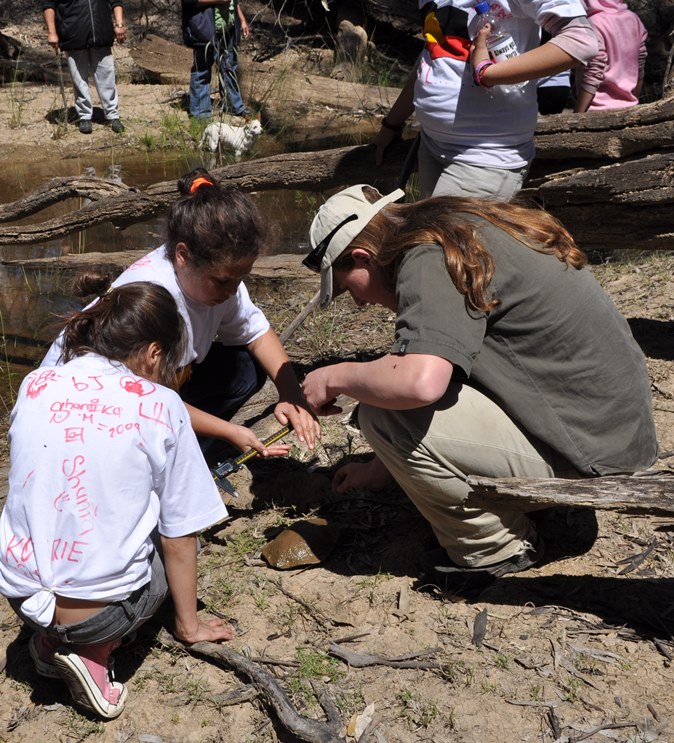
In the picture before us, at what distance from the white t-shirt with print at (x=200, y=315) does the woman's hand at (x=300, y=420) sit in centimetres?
39

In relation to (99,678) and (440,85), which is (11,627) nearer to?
(99,678)

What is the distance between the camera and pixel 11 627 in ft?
9.60

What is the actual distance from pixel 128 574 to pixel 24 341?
360 centimetres

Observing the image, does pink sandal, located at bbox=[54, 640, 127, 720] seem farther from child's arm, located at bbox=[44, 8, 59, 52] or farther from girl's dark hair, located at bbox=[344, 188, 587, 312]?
child's arm, located at bbox=[44, 8, 59, 52]

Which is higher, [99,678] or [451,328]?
[451,328]

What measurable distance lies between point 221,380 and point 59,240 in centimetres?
384

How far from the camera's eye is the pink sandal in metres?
2.42

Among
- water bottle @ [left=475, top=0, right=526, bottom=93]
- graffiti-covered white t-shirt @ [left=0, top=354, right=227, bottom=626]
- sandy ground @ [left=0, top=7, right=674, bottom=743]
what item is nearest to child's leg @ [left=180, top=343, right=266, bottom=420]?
sandy ground @ [left=0, top=7, right=674, bottom=743]

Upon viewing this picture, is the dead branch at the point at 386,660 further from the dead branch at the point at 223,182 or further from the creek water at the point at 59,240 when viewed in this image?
the dead branch at the point at 223,182

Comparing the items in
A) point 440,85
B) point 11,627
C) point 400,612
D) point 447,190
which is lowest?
point 11,627

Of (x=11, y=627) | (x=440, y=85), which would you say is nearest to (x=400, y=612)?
(x=11, y=627)

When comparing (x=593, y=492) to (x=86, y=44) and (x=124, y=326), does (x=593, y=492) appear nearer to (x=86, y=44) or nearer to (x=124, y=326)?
(x=124, y=326)

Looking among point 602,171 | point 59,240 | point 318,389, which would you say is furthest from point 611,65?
point 59,240

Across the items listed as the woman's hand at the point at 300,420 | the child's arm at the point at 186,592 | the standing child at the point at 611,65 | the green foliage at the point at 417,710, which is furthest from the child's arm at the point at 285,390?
the standing child at the point at 611,65
